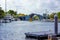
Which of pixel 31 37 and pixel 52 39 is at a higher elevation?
pixel 52 39

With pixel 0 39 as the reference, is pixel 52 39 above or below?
above

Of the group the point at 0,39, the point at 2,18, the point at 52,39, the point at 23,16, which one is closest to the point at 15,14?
the point at 23,16

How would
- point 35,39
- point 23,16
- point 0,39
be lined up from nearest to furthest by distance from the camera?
point 35,39 → point 0,39 → point 23,16

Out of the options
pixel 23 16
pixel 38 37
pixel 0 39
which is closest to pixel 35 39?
pixel 38 37

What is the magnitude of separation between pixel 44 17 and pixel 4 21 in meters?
30.9

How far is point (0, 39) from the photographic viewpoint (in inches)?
1118

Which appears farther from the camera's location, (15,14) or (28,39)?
(15,14)

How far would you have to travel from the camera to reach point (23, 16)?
14175 centimetres

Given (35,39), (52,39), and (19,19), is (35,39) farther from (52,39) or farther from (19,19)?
(19,19)

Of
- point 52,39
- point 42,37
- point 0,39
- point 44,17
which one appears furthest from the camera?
point 44,17

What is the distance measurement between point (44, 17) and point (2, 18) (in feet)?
97.2

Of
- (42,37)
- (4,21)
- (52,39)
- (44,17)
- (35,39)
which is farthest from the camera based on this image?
(44,17)

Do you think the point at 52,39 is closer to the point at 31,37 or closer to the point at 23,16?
the point at 31,37

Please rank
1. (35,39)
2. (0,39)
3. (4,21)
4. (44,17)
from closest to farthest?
(35,39) < (0,39) < (4,21) < (44,17)
